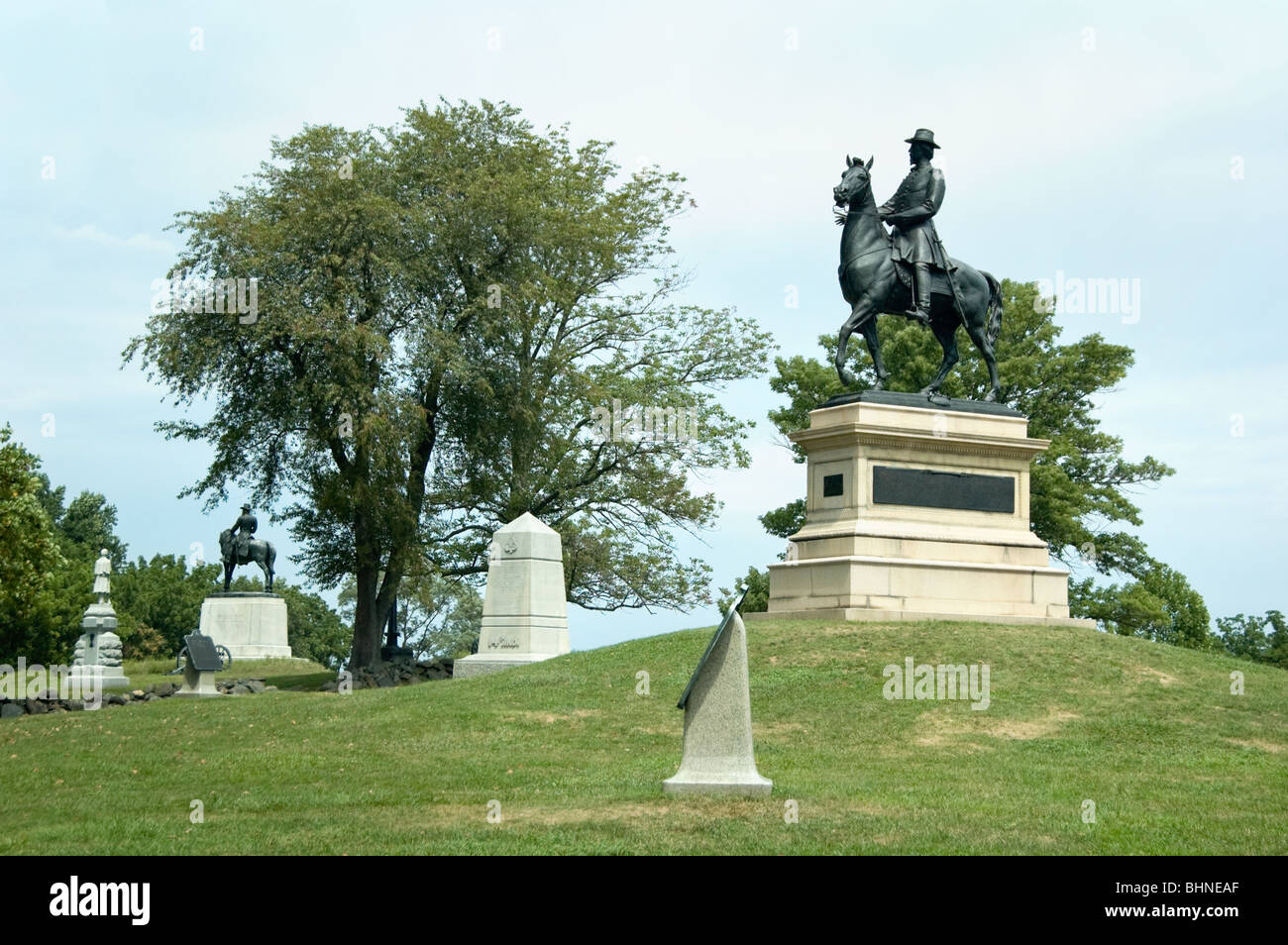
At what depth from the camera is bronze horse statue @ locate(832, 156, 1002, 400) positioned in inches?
938

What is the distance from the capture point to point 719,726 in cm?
1225

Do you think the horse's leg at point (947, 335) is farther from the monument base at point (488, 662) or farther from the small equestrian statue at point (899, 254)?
the monument base at point (488, 662)

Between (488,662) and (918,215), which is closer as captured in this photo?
(918,215)

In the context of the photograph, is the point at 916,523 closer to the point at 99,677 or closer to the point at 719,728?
the point at 719,728

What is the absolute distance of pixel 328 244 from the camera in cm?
3631

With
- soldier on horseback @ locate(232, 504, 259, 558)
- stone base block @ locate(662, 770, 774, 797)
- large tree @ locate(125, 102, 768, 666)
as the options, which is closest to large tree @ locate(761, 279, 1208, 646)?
large tree @ locate(125, 102, 768, 666)

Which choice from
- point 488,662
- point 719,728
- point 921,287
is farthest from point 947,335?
point 719,728

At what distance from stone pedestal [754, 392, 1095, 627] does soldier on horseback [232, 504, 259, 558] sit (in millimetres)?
22392

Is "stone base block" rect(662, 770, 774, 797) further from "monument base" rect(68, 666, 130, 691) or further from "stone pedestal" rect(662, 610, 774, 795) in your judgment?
"monument base" rect(68, 666, 130, 691)

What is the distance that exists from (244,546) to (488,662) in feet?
55.2

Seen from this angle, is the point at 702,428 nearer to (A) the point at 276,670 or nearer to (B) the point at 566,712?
(A) the point at 276,670

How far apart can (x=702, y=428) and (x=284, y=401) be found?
38.1ft

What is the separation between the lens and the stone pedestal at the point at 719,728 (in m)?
12.0
